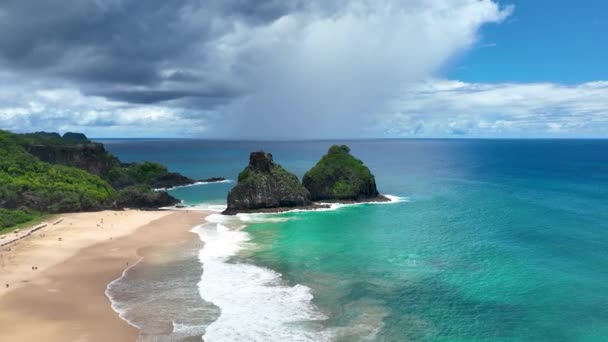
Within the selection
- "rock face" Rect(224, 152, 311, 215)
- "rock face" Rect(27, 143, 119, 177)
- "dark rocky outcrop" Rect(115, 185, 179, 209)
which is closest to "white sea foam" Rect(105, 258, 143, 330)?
"rock face" Rect(224, 152, 311, 215)

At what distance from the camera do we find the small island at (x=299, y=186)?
8438 cm

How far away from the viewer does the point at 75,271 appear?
152ft

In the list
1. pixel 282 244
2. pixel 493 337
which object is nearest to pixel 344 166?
pixel 282 244

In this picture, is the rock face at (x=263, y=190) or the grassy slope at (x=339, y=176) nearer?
the rock face at (x=263, y=190)

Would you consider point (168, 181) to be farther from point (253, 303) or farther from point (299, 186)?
point (253, 303)

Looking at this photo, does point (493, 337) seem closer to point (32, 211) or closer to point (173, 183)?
point (32, 211)

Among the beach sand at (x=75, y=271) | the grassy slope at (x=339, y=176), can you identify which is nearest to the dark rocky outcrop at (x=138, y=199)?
the beach sand at (x=75, y=271)

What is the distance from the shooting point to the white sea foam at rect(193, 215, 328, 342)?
31.4 meters

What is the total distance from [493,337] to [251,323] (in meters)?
17.8

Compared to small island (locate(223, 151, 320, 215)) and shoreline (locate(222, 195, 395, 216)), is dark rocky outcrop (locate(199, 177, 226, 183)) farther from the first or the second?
shoreline (locate(222, 195, 395, 216))

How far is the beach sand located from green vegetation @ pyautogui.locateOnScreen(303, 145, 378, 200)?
2776 cm

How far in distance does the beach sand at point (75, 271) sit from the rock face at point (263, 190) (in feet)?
28.0

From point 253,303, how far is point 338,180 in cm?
6128

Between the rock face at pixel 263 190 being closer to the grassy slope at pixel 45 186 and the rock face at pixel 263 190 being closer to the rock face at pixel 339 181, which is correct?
the rock face at pixel 339 181
